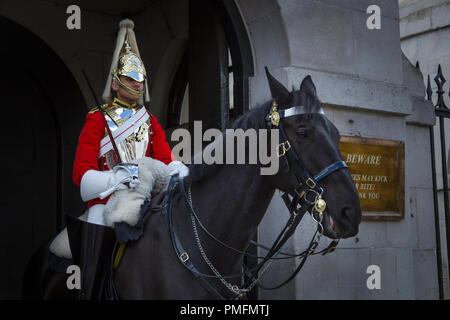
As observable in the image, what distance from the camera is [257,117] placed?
327 cm

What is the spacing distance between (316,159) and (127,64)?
1.64 meters

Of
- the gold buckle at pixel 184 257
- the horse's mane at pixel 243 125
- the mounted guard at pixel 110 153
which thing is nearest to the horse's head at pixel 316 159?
the horse's mane at pixel 243 125

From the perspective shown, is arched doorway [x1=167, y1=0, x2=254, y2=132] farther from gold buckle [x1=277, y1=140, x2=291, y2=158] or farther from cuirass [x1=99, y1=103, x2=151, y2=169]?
gold buckle [x1=277, y1=140, x2=291, y2=158]

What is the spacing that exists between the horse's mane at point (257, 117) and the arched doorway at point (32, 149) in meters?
5.41

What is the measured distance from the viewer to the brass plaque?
5.49 m

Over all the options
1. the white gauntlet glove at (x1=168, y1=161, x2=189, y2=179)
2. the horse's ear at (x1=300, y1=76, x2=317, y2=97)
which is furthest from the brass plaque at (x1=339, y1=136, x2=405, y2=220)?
the horse's ear at (x1=300, y1=76, x2=317, y2=97)

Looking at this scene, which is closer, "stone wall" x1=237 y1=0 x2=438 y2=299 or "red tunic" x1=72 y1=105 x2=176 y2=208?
"red tunic" x1=72 y1=105 x2=176 y2=208

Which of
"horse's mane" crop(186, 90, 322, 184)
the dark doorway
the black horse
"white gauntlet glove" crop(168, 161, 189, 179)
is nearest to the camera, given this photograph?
the black horse

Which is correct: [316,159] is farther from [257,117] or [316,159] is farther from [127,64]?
[127,64]

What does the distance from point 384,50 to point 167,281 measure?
3906mm

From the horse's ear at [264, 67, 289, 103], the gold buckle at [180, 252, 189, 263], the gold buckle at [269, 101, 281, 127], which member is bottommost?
the gold buckle at [180, 252, 189, 263]

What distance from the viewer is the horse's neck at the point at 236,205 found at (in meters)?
3.22

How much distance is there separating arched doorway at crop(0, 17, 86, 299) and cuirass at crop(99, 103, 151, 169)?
4.70 metres
